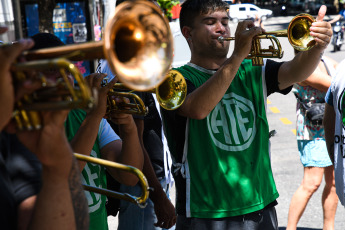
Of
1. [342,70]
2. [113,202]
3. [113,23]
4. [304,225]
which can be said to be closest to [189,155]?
[113,202]

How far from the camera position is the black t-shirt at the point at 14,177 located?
1.41 meters

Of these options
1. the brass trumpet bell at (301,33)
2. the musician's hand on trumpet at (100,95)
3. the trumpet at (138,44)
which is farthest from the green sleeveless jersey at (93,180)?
the brass trumpet bell at (301,33)

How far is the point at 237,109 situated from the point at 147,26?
3.93 feet

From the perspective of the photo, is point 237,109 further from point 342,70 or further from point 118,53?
point 118,53

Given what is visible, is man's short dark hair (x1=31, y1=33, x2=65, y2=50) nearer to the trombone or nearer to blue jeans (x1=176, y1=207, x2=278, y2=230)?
the trombone

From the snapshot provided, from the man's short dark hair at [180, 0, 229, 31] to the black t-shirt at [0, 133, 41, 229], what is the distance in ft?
5.38

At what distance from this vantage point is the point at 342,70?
9.40ft

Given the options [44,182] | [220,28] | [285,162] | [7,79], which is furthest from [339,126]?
Result: [285,162]

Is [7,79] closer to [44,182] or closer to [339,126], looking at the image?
[44,182]

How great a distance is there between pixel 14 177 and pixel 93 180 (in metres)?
0.84

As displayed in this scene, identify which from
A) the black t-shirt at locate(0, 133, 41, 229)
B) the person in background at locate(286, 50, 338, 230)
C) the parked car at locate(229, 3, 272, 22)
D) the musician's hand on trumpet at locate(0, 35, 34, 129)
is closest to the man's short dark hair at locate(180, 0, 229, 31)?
the person in background at locate(286, 50, 338, 230)

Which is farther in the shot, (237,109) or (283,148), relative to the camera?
(283,148)

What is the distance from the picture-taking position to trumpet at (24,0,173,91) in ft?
5.01

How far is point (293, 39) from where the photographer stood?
2982 mm
